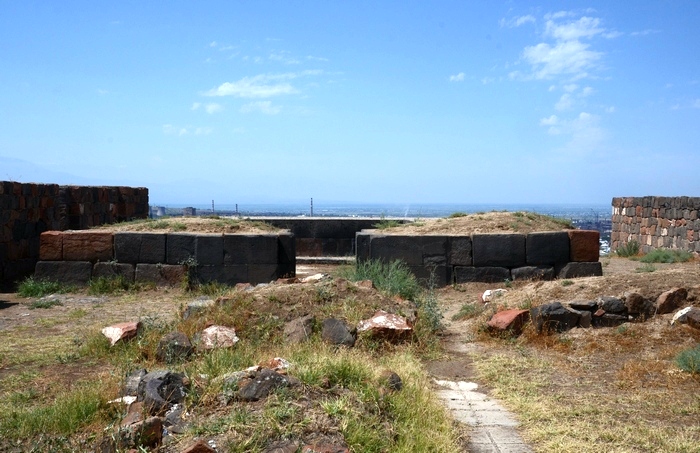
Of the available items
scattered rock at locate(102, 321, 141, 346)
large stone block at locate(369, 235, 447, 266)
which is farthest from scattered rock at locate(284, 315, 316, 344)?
large stone block at locate(369, 235, 447, 266)

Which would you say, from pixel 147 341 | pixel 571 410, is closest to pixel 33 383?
pixel 147 341

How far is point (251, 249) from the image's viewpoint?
35.3 ft

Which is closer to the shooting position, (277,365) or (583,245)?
(277,365)

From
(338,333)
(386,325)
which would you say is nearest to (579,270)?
(386,325)

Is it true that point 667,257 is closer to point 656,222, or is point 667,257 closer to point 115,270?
point 656,222

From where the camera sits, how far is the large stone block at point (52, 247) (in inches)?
431

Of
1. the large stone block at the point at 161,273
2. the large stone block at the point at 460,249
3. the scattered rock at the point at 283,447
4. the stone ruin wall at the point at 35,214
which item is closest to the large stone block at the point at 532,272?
the large stone block at the point at 460,249

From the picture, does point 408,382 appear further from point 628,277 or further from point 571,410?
point 628,277

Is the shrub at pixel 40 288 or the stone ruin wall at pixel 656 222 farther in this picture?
the stone ruin wall at pixel 656 222

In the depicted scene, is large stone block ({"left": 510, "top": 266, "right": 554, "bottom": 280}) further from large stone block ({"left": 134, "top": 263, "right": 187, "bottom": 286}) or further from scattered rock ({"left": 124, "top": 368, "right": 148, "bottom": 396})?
scattered rock ({"left": 124, "top": 368, "right": 148, "bottom": 396})

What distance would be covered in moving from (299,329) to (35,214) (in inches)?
345

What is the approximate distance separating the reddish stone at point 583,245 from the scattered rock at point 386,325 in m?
4.85

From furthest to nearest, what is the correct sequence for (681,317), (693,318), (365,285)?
(365,285)
(681,317)
(693,318)

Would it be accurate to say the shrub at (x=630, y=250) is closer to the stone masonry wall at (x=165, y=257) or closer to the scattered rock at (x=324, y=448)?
the stone masonry wall at (x=165, y=257)
